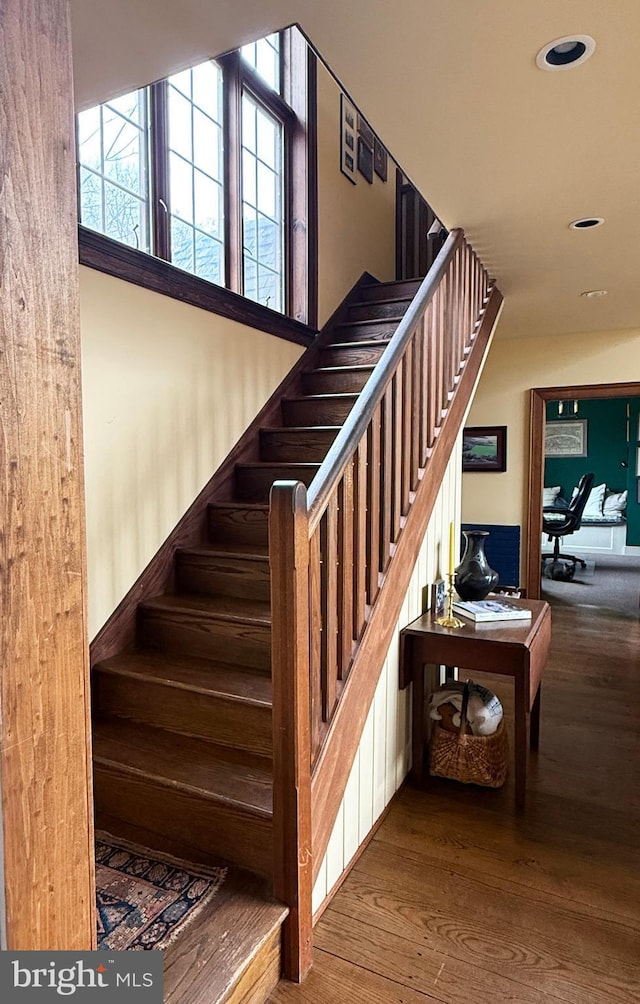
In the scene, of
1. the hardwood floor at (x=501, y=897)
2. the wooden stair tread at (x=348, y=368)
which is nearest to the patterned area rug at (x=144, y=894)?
the hardwood floor at (x=501, y=897)

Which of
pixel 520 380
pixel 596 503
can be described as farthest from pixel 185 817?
pixel 596 503

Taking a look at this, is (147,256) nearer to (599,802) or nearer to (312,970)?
(312,970)

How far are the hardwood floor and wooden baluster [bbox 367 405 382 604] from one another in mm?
885

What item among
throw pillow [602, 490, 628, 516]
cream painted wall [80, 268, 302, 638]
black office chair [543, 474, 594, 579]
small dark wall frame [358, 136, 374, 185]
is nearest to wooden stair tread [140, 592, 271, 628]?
cream painted wall [80, 268, 302, 638]

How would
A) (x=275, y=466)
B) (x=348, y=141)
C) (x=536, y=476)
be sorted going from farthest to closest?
(x=536, y=476) → (x=348, y=141) → (x=275, y=466)

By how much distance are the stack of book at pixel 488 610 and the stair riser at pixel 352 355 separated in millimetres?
1713

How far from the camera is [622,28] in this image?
1.56 m

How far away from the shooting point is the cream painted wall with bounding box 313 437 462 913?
6.22ft

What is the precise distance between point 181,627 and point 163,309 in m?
1.38

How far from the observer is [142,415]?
258 cm

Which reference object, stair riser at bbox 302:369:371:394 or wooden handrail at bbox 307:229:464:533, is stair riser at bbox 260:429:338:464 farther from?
wooden handrail at bbox 307:229:464:533

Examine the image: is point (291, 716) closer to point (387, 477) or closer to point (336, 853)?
point (336, 853)

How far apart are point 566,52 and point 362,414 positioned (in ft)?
3.71

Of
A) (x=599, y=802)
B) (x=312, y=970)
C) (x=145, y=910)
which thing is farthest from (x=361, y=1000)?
(x=599, y=802)
